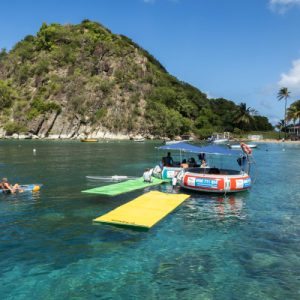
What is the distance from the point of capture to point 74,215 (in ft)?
65.3

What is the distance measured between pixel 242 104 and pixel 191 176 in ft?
443

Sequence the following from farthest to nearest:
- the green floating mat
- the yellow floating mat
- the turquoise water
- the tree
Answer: the tree → the green floating mat → the yellow floating mat → the turquoise water

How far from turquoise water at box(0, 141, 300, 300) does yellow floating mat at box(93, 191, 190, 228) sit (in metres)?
0.43

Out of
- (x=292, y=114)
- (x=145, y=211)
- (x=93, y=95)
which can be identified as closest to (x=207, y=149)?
(x=145, y=211)

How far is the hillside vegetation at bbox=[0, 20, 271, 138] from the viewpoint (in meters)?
150

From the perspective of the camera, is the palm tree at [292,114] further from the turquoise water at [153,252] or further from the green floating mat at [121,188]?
the turquoise water at [153,252]

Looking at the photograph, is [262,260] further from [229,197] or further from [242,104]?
[242,104]

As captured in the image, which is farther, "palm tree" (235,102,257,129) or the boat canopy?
"palm tree" (235,102,257,129)

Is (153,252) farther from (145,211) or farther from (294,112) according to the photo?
(294,112)

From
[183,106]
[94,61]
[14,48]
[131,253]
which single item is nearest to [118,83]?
[94,61]

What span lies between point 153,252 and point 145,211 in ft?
18.0

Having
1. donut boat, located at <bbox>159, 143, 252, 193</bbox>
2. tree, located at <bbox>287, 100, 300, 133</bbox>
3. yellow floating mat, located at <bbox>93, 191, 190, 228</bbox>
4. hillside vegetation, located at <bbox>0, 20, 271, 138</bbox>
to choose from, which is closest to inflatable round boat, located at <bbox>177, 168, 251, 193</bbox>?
donut boat, located at <bbox>159, 143, 252, 193</bbox>

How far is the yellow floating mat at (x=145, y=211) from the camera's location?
682 inches

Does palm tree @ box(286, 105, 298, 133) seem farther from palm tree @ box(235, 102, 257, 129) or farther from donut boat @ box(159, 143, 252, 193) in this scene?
donut boat @ box(159, 143, 252, 193)
